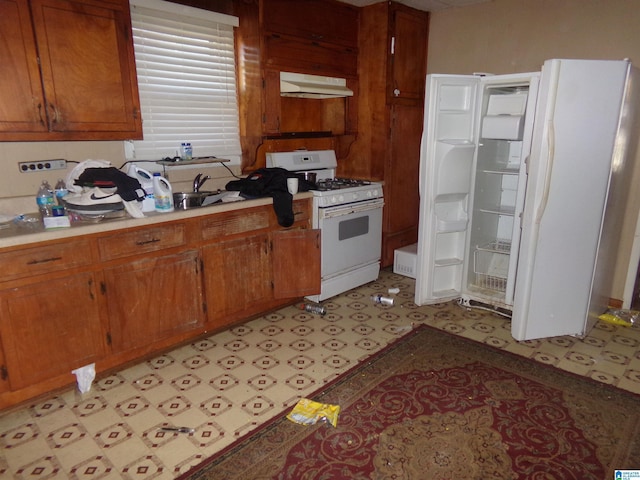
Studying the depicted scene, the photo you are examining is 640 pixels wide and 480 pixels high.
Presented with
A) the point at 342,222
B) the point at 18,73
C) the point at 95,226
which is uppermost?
the point at 18,73

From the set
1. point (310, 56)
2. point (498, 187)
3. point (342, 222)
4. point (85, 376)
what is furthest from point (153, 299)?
point (498, 187)

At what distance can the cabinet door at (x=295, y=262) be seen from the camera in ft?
11.1

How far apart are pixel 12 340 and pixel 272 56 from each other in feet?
8.84

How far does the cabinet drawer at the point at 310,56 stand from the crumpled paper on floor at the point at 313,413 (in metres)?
2.64

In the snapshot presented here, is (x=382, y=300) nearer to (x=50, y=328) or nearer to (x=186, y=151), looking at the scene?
(x=186, y=151)

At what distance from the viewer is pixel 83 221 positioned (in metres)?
2.46

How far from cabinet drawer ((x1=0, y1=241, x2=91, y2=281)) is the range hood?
82.9 inches

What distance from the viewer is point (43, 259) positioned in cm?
225

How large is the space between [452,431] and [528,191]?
5.44ft

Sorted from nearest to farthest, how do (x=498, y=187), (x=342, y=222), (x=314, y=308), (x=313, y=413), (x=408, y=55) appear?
(x=313, y=413)
(x=314, y=308)
(x=342, y=222)
(x=498, y=187)
(x=408, y=55)

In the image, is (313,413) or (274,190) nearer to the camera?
(313,413)

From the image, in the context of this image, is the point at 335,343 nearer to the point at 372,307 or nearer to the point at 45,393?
the point at 372,307

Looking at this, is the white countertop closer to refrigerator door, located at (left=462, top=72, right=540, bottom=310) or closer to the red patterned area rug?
the red patterned area rug

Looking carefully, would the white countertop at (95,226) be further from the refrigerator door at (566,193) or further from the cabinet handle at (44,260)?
the refrigerator door at (566,193)
